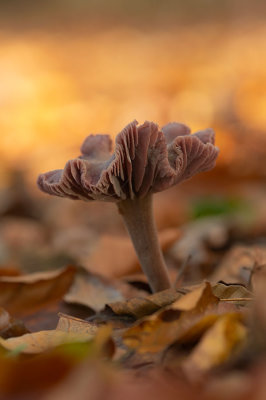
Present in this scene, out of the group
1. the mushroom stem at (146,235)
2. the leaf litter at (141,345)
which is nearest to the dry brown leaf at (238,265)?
the leaf litter at (141,345)

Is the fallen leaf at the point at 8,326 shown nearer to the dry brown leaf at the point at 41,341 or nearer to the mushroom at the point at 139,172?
the dry brown leaf at the point at 41,341

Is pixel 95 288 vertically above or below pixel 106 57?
below

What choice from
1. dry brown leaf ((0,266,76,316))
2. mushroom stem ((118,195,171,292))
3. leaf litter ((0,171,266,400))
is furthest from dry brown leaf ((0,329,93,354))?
dry brown leaf ((0,266,76,316))

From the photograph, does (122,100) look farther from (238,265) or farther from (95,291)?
(95,291)

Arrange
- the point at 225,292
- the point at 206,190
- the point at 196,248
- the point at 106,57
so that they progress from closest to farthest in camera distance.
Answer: the point at 225,292
the point at 196,248
the point at 206,190
the point at 106,57

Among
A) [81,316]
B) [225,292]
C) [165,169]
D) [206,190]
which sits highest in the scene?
[165,169]

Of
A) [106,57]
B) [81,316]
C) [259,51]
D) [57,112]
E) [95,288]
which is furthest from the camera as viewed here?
[106,57]

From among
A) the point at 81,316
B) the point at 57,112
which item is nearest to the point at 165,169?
the point at 81,316

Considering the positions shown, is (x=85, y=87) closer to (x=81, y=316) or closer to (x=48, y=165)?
(x=48, y=165)

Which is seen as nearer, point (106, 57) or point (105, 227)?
point (105, 227)
